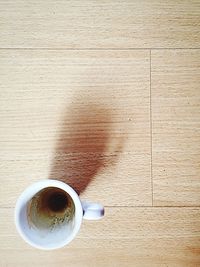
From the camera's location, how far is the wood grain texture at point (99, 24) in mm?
723

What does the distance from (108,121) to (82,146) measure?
62 mm

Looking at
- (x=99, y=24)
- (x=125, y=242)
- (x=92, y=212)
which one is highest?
(x=99, y=24)

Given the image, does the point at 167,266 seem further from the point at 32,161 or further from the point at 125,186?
the point at 32,161

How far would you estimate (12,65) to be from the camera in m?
0.72

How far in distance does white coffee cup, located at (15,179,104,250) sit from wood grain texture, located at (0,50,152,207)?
0.12 meters

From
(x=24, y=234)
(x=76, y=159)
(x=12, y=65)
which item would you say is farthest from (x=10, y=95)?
(x=24, y=234)

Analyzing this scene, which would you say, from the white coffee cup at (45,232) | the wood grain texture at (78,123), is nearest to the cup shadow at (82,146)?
the wood grain texture at (78,123)

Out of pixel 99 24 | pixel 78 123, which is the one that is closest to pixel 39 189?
pixel 78 123

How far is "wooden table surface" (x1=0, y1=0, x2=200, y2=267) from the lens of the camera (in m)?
0.70

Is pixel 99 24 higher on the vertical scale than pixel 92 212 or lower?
higher

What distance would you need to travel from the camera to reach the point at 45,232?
1.94ft

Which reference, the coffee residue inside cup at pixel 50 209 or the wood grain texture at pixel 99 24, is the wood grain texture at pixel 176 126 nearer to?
the wood grain texture at pixel 99 24

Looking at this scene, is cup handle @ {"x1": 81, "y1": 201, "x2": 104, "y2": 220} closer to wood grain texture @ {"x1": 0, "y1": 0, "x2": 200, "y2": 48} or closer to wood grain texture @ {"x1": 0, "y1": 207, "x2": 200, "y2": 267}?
wood grain texture @ {"x1": 0, "y1": 207, "x2": 200, "y2": 267}

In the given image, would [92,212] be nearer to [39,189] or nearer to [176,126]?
[39,189]
